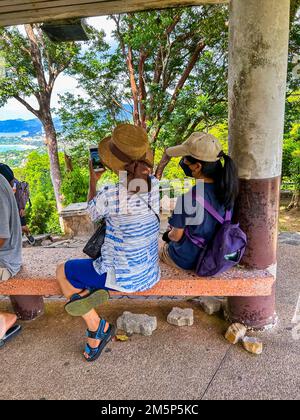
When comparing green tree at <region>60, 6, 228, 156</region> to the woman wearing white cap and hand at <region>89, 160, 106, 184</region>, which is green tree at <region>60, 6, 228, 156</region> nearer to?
the woman wearing white cap

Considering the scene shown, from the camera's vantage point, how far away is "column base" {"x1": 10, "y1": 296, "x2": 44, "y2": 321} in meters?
A: 3.25

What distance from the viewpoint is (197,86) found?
9289 millimetres

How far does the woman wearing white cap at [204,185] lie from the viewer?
8.13 ft

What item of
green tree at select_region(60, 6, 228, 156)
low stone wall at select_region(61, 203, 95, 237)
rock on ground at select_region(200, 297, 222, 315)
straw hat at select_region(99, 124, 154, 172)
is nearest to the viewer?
straw hat at select_region(99, 124, 154, 172)

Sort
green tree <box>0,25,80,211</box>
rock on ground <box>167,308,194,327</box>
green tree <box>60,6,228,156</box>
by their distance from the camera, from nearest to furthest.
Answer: rock on ground <box>167,308,194,327</box>, green tree <box>60,6,228,156</box>, green tree <box>0,25,80,211</box>

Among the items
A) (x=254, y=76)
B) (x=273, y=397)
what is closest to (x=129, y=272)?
(x=273, y=397)

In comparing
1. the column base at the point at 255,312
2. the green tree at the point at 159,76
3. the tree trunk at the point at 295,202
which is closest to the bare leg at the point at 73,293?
the column base at the point at 255,312

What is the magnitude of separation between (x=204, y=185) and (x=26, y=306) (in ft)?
6.54

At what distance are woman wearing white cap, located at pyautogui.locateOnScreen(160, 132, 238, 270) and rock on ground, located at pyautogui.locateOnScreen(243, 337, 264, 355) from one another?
0.80 m

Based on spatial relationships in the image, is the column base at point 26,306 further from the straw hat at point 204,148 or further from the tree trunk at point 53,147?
the tree trunk at point 53,147

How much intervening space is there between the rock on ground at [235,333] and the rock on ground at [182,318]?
348 millimetres

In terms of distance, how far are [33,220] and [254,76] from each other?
34.9 ft

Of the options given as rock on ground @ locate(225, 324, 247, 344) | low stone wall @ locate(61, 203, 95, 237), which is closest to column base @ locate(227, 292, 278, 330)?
rock on ground @ locate(225, 324, 247, 344)

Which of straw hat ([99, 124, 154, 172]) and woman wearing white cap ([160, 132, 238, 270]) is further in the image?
woman wearing white cap ([160, 132, 238, 270])
